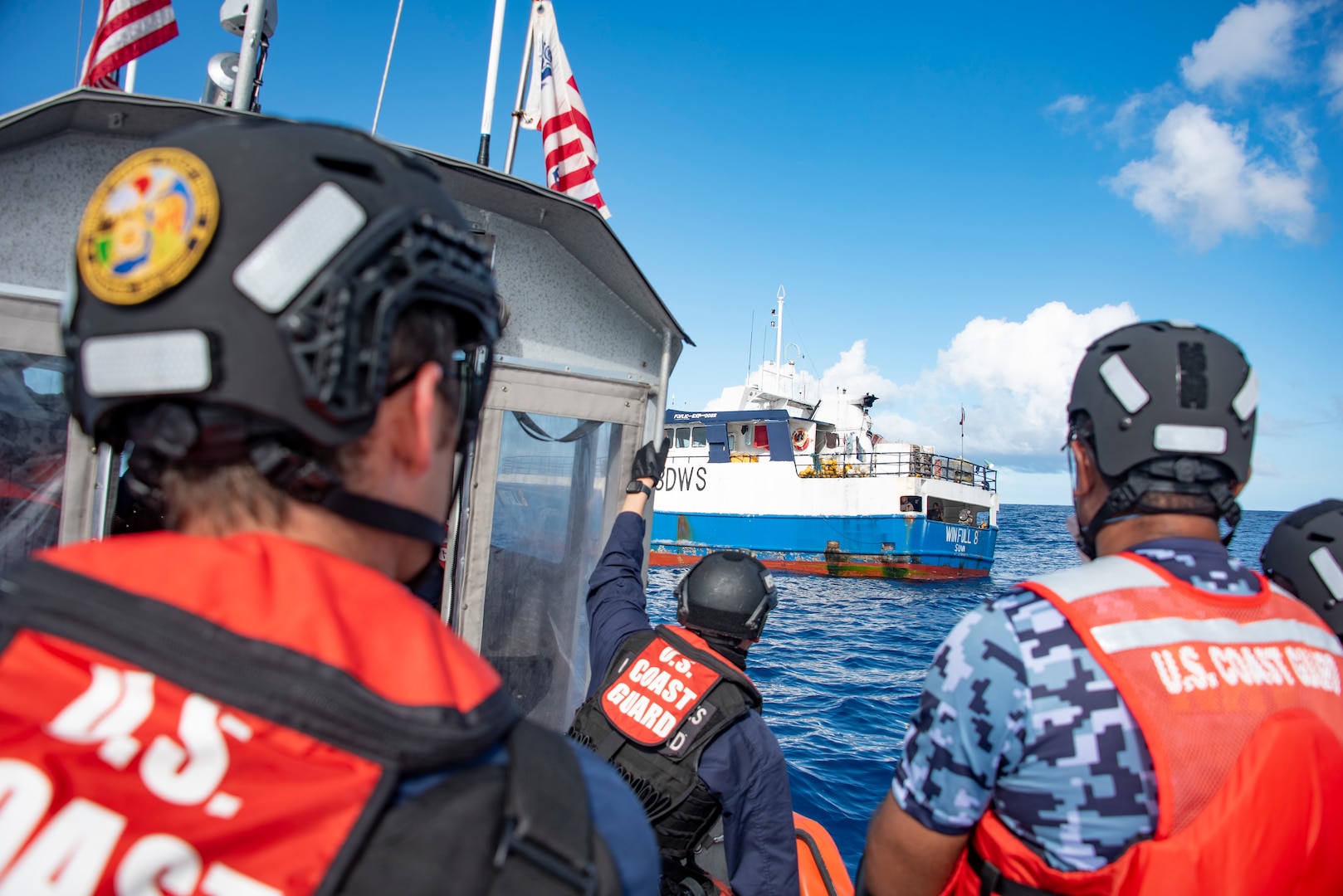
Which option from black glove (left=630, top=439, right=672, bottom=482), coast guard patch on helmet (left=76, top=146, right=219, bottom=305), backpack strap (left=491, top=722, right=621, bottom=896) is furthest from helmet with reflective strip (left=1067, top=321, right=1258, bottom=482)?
black glove (left=630, top=439, right=672, bottom=482)

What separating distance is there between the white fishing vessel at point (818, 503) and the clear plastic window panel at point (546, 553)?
65.3 feet

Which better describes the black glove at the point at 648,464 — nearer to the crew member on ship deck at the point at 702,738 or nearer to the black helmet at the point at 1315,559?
the crew member on ship deck at the point at 702,738

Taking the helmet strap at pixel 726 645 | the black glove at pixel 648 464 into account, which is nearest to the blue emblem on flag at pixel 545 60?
the black glove at pixel 648 464

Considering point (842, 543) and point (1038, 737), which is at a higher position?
point (1038, 737)

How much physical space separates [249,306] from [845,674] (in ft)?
39.9

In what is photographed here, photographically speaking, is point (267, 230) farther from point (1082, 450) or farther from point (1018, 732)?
point (1082, 450)

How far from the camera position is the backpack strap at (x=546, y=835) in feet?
2.63

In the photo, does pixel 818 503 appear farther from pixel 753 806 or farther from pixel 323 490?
pixel 323 490

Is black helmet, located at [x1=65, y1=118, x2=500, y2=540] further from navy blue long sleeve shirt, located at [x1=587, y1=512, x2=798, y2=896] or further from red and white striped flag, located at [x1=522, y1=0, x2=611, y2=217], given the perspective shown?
red and white striped flag, located at [x1=522, y1=0, x2=611, y2=217]

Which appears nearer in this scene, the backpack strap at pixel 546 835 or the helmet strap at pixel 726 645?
the backpack strap at pixel 546 835

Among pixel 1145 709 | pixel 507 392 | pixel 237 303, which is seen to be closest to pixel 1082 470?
pixel 1145 709

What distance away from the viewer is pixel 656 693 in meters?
2.74

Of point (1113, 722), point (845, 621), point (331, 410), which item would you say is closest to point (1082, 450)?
point (1113, 722)

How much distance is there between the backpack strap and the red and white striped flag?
6.00 meters
